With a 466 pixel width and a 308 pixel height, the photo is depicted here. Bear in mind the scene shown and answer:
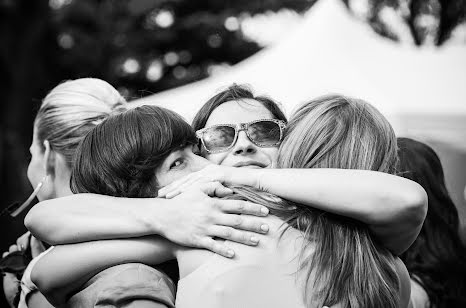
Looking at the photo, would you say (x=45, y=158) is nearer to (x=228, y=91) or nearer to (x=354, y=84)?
(x=228, y=91)

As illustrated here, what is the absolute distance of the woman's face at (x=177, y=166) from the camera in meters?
1.92

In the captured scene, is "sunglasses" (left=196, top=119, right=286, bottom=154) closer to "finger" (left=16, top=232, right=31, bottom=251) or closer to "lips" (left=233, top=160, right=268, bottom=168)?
"lips" (left=233, top=160, right=268, bottom=168)

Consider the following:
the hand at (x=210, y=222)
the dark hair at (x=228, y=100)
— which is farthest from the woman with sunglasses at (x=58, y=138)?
the hand at (x=210, y=222)

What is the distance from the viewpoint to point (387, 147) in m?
1.86

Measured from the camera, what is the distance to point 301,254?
1698 millimetres

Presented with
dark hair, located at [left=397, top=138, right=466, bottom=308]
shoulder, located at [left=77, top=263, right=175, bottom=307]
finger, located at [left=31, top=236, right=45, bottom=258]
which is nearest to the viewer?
shoulder, located at [left=77, top=263, right=175, bottom=307]

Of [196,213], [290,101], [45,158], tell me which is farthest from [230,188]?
[290,101]

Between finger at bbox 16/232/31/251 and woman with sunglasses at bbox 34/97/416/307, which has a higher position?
woman with sunglasses at bbox 34/97/416/307

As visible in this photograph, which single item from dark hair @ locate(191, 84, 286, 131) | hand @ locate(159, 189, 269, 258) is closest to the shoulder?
hand @ locate(159, 189, 269, 258)

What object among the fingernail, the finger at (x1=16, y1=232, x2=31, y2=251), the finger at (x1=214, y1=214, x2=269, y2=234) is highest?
the fingernail

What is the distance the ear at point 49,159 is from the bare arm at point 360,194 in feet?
3.66

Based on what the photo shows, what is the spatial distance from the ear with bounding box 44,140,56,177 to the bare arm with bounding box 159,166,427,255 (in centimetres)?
112

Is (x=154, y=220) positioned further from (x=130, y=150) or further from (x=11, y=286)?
(x=11, y=286)

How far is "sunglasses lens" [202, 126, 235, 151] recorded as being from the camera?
2.20m
